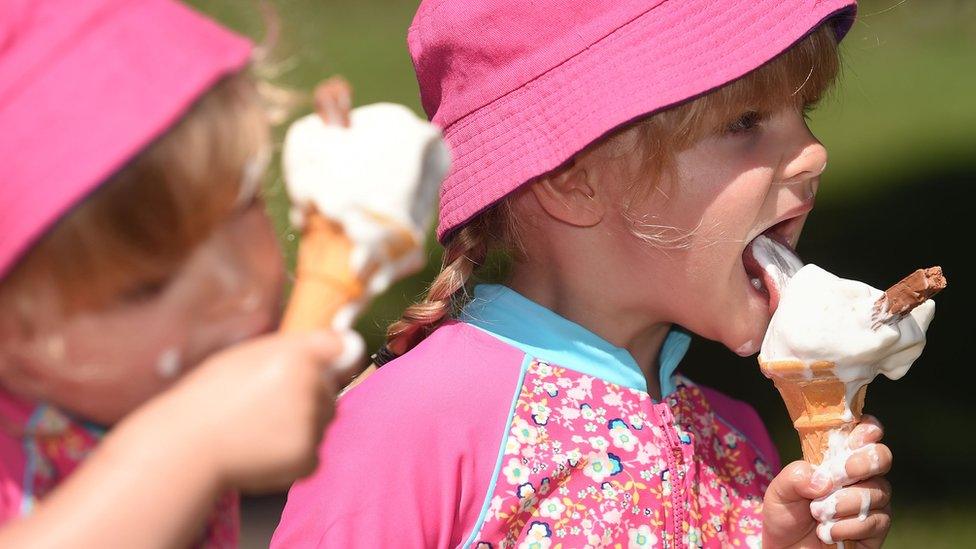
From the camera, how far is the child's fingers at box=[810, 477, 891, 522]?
210cm

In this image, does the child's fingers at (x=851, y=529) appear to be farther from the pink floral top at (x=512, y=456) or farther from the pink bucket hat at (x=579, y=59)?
the pink bucket hat at (x=579, y=59)

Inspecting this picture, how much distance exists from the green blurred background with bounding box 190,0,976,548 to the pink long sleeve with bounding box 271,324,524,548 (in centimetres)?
32

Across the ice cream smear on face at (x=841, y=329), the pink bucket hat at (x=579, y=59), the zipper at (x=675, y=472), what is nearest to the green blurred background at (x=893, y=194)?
the pink bucket hat at (x=579, y=59)

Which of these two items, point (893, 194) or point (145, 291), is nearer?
point (145, 291)

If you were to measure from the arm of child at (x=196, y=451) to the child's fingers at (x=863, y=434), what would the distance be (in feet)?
3.57

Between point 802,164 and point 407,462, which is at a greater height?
point 802,164

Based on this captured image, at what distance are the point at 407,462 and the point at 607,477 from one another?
36 centimetres

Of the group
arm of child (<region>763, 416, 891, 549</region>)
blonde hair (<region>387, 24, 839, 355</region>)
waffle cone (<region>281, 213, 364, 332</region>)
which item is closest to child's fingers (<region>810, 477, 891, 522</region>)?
arm of child (<region>763, 416, 891, 549</region>)

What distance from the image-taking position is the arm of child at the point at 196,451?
4.07 feet

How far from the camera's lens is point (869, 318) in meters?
2.02

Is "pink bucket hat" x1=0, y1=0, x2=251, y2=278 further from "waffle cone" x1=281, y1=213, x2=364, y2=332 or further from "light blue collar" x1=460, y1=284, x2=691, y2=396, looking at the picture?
"light blue collar" x1=460, y1=284, x2=691, y2=396

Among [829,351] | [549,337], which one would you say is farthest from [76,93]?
[829,351]

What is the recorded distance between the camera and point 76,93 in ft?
4.16

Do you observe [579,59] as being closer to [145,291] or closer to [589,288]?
[589,288]
